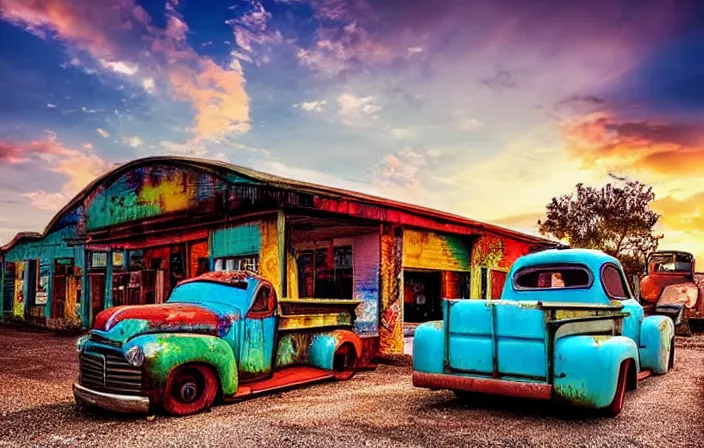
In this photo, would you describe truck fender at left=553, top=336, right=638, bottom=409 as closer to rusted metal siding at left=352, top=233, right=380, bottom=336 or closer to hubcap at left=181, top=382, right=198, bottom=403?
hubcap at left=181, top=382, right=198, bottom=403

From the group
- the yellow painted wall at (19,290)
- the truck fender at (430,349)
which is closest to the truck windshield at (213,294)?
the truck fender at (430,349)

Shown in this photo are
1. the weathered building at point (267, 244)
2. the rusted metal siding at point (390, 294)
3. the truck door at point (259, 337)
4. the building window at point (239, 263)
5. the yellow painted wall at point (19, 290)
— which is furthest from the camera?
the yellow painted wall at point (19, 290)

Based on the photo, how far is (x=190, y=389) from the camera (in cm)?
732

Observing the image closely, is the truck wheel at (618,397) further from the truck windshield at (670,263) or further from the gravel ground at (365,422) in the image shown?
the truck windshield at (670,263)

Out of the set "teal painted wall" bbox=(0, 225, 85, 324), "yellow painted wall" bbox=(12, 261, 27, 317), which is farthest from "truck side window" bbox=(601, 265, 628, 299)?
"yellow painted wall" bbox=(12, 261, 27, 317)

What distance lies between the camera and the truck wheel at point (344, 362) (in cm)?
986

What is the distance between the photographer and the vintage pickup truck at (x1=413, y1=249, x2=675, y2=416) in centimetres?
641

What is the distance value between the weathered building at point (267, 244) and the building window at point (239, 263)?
4 cm

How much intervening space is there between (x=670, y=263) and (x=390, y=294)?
548 inches

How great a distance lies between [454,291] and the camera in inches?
650

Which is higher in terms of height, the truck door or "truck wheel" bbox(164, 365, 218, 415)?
the truck door

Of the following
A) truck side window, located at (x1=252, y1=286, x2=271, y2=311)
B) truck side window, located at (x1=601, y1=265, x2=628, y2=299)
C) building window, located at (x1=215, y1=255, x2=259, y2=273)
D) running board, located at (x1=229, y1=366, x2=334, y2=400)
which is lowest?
running board, located at (x1=229, y1=366, x2=334, y2=400)

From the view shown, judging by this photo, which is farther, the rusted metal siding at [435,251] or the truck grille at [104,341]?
the rusted metal siding at [435,251]

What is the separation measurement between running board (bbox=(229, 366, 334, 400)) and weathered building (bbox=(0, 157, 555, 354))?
9.02ft
